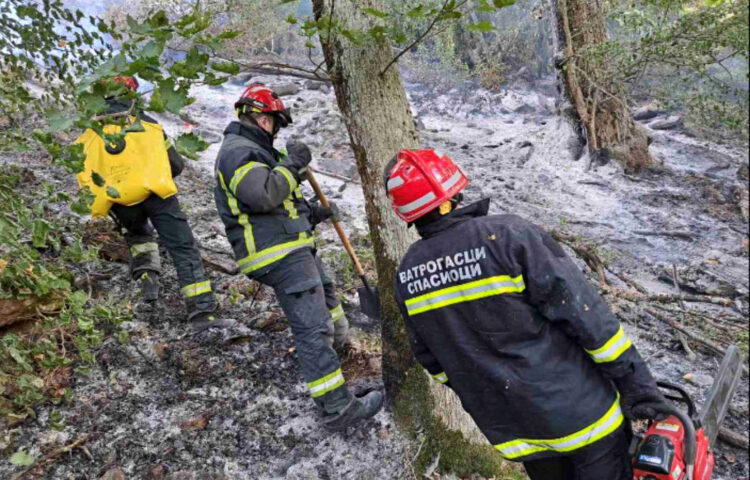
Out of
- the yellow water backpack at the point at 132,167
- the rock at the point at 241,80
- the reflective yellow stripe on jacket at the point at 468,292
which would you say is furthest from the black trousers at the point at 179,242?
the rock at the point at 241,80

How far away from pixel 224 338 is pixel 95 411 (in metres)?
0.93

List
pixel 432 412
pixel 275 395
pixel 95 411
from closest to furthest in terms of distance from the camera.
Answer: pixel 432 412
pixel 95 411
pixel 275 395

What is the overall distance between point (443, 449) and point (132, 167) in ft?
8.93

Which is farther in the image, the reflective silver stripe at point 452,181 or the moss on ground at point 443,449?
the moss on ground at point 443,449

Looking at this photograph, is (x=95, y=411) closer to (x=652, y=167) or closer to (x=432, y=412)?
(x=432, y=412)

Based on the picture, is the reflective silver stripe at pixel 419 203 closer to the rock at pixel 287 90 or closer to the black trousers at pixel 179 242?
the black trousers at pixel 179 242

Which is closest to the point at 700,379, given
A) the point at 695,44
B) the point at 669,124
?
the point at 695,44

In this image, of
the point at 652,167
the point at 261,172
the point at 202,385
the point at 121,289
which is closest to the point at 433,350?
the point at 261,172

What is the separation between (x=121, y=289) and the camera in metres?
4.13

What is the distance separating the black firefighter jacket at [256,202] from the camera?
291 centimetres

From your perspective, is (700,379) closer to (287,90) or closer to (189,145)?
(189,145)

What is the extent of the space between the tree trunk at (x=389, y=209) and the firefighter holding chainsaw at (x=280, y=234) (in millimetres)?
298

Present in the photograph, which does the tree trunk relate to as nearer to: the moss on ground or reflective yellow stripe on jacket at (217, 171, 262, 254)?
the moss on ground

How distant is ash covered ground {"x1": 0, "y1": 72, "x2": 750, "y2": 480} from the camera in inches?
112
